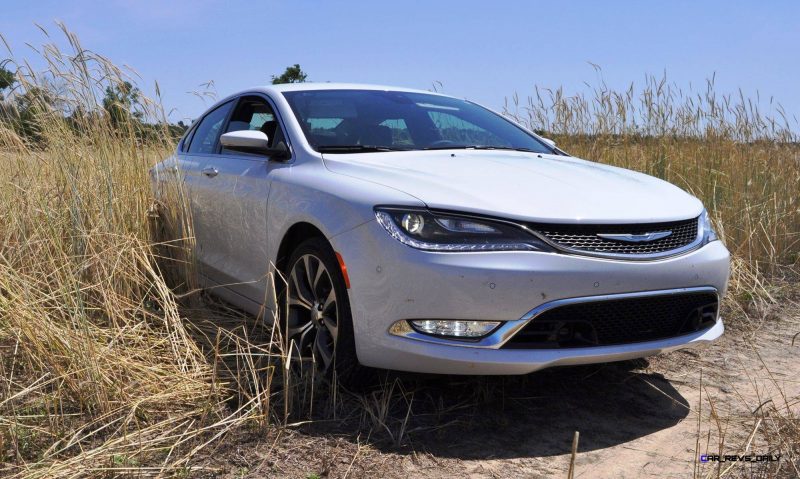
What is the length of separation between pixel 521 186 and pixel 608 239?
0.43 m

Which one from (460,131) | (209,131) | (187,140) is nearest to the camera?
(460,131)

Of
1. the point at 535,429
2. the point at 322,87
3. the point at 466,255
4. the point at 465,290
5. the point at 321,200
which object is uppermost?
the point at 322,87

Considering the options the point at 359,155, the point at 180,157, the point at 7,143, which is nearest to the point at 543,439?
the point at 359,155

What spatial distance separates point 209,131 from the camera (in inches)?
212

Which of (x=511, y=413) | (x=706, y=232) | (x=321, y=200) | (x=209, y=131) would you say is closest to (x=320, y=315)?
(x=321, y=200)

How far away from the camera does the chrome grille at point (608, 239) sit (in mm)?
3035

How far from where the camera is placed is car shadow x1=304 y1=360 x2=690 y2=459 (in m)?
3.08

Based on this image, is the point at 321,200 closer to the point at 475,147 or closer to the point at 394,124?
the point at 394,124

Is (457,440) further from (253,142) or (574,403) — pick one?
(253,142)

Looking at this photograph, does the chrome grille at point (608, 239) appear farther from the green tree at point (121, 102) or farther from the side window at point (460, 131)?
the green tree at point (121, 102)

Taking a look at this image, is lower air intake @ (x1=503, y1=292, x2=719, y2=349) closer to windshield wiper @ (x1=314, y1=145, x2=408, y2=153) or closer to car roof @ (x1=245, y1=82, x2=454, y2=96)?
windshield wiper @ (x1=314, y1=145, x2=408, y2=153)

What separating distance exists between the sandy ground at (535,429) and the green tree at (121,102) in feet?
8.54

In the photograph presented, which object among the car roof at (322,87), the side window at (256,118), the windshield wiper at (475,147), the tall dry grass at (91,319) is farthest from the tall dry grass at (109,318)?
the windshield wiper at (475,147)

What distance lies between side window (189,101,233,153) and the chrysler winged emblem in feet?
9.44
